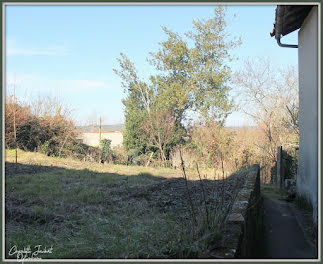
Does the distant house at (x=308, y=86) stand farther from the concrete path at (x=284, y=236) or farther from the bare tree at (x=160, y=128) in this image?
the bare tree at (x=160, y=128)

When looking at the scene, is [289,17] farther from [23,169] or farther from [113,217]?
[23,169]

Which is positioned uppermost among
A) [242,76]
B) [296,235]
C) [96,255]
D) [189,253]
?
[242,76]

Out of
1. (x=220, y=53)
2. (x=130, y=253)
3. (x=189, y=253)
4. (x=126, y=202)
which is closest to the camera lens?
(x=189, y=253)

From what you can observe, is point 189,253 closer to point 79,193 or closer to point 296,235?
point 296,235

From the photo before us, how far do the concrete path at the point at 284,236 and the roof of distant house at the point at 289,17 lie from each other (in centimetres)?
321

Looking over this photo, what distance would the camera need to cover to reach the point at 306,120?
16.3ft

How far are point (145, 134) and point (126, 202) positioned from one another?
10.6 m

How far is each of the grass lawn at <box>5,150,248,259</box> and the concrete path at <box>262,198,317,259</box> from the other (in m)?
0.85

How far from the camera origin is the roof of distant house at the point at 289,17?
473 centimetres

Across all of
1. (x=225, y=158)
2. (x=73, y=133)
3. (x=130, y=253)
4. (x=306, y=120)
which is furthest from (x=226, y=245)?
(x=73, y=133)

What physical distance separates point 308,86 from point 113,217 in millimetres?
3413

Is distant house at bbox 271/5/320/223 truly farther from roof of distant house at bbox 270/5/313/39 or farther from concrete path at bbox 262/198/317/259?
concrete path at bbox 262/198/317/259

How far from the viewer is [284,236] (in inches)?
179

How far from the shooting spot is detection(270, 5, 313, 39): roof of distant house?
4.73 metres
